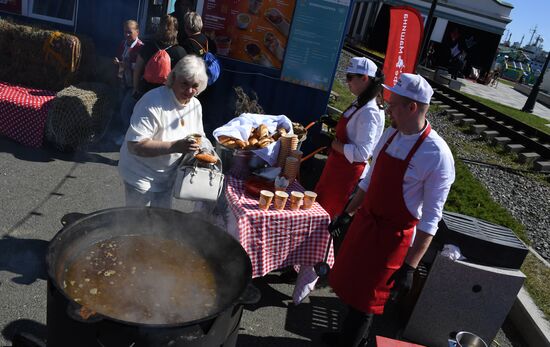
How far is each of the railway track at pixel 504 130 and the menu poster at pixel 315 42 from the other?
21.1 feet

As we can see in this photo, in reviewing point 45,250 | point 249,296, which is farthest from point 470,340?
point 45,250

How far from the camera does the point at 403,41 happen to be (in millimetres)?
7434

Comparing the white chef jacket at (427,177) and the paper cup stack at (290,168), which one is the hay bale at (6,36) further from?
the white chef jacket at (427,177)

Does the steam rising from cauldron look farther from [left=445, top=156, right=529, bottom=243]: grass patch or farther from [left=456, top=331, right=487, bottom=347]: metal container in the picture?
[left=445, top=156, right=529, bottom=243]: grass patch

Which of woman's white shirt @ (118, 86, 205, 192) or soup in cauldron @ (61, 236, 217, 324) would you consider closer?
soup in cauldron @ (61, 236, 217, 324)

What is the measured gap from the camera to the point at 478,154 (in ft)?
37.2

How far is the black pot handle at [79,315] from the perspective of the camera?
6.43 ft

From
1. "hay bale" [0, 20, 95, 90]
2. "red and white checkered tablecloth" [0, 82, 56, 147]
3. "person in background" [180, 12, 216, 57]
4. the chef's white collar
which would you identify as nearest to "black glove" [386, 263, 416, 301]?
the chef's white collar

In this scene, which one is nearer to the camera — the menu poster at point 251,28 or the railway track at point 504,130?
the menu poster at point 251,28

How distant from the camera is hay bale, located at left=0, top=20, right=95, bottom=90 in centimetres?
720

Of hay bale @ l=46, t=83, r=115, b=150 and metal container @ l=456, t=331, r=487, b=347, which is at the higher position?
metal container @ l=456, t=331, r=487, b=347

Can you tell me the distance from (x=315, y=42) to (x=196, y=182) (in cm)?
463

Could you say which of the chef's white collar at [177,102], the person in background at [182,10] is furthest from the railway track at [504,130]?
the chef's white collar at [177,102]

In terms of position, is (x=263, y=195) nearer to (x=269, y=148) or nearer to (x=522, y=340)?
(x=269, y=148)
